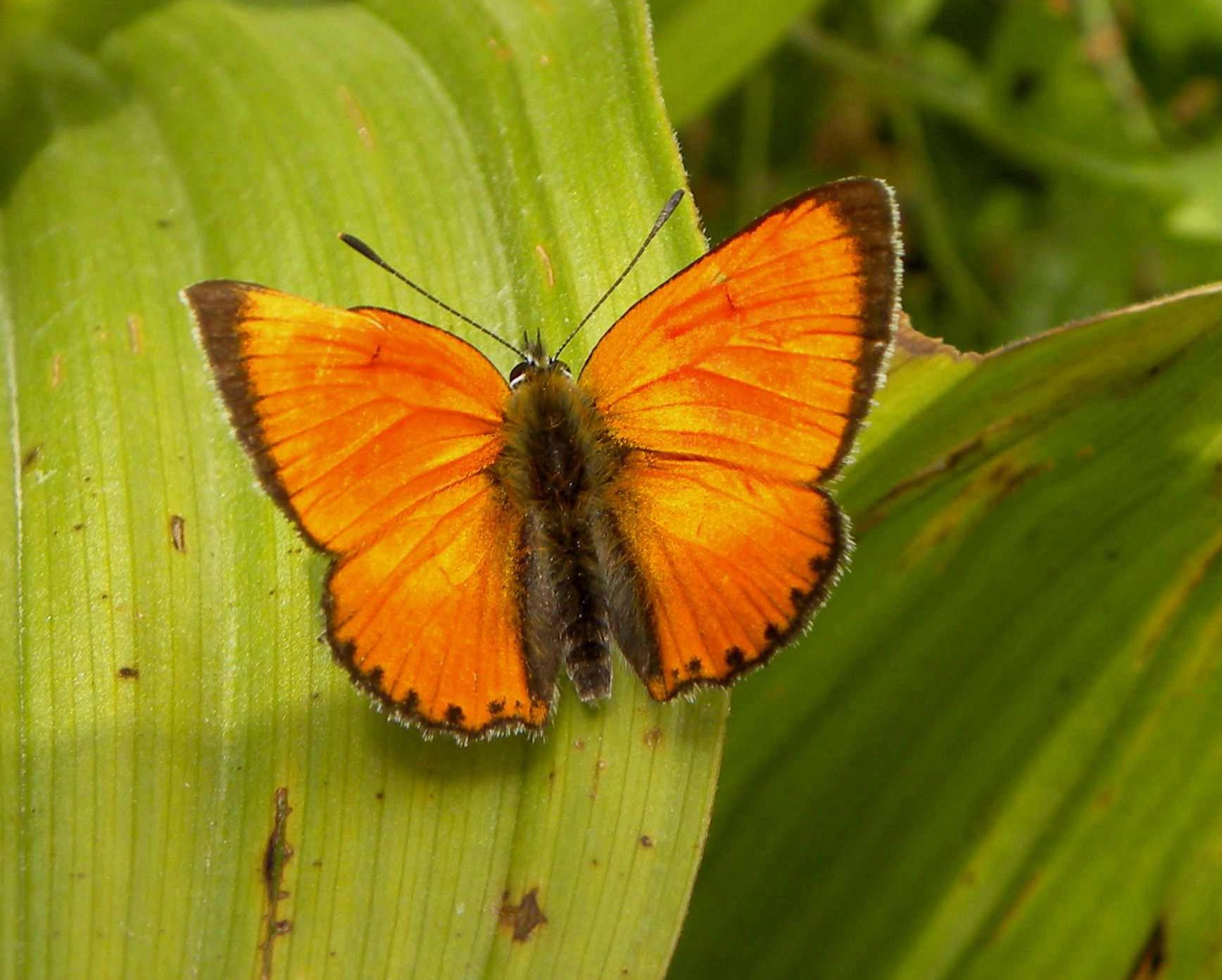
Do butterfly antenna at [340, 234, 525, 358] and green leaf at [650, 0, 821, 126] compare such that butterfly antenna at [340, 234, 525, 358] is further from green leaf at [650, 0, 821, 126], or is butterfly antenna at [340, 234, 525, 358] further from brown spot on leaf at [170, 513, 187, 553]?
green leaf at [650, 0, 821, 126]

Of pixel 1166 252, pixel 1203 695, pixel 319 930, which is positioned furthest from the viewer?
pixel 1166 252

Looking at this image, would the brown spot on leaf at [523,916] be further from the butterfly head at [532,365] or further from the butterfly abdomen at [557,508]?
the butterfly head at [532,365]

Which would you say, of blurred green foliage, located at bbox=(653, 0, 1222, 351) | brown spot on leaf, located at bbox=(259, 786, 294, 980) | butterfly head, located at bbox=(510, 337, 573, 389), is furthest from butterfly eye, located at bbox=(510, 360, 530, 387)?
blurred green foliage, located at bbox=(653, 0, 1222, 351)

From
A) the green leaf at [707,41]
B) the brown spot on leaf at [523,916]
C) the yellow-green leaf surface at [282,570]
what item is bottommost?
the brown spot on leaf at [523,916]

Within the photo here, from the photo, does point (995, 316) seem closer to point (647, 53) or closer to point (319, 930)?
point (647, 53)

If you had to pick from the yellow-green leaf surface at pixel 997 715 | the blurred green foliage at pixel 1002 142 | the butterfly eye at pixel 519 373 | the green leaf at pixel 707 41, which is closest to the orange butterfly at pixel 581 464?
the butterfly eye at pixel 519 373

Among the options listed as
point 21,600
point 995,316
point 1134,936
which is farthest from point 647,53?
point 995,316

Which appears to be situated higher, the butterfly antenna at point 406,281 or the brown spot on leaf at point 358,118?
the brown spot on leaf at point 358,118

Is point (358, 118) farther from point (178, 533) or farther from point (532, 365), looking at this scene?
point (178, 533)
